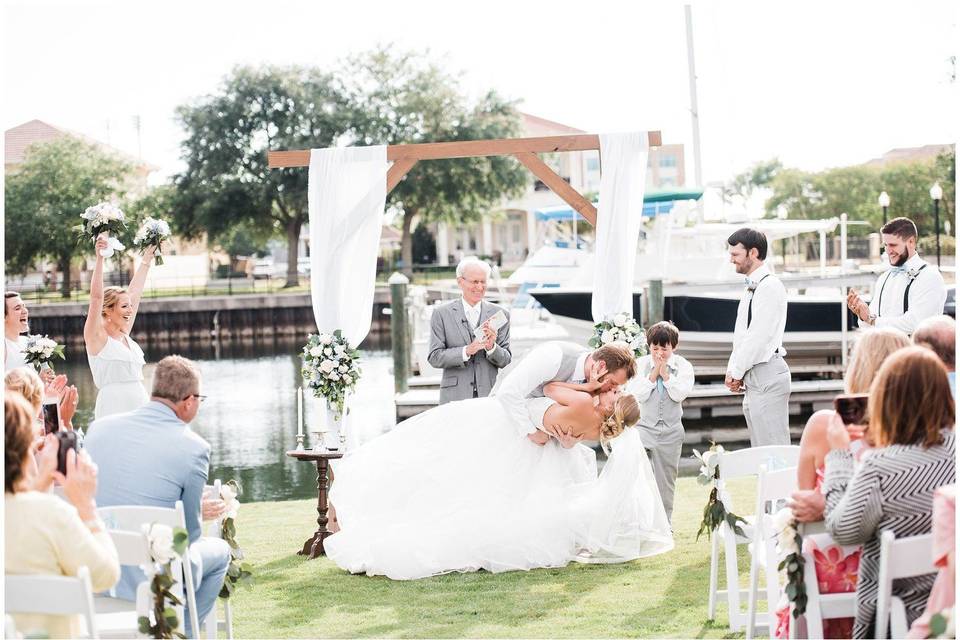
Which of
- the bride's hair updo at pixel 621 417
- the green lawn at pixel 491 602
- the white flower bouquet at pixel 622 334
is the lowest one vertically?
the green lawn at pixel 491 602

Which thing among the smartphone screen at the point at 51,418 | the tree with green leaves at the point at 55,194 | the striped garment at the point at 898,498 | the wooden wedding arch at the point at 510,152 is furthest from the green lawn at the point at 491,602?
the tree with green leaves at the point at 55,194

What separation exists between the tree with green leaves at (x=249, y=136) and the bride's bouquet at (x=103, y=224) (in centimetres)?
3294

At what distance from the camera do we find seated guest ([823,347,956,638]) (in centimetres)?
326

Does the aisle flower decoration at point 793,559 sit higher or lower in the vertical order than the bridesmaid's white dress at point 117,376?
lower

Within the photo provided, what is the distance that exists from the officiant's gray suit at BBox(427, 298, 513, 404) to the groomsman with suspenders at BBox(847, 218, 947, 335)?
2.17m

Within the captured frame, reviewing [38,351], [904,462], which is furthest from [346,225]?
[904,462]

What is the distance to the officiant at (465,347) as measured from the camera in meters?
6.89

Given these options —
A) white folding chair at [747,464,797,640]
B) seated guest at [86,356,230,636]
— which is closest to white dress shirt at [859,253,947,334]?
white folding chair at [747,464,797,640]

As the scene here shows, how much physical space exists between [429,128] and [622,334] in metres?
34.8

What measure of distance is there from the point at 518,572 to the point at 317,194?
3182 millimetres

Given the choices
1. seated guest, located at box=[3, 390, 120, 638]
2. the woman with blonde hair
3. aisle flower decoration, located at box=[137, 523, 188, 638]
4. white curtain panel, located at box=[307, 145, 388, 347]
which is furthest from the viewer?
white curtain panel, located at box=[307, 145, 388, 347]

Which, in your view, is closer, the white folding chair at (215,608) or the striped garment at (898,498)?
the striped garment at (898,498)

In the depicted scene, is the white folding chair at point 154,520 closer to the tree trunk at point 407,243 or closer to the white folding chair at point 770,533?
the white folding chair at point 770,533

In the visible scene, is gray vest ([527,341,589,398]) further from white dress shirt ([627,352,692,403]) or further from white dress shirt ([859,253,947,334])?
white dress shirt ([859,253,947,334])
